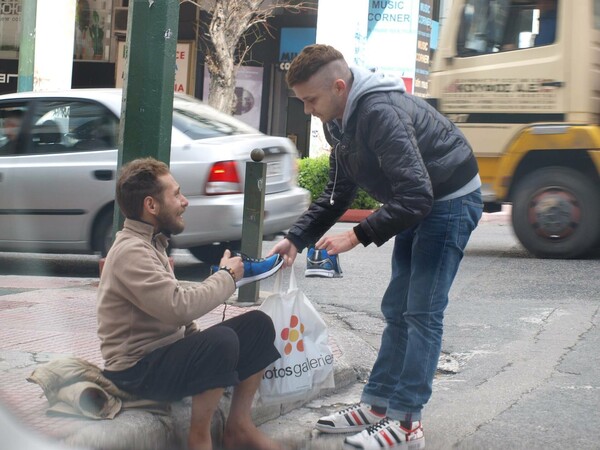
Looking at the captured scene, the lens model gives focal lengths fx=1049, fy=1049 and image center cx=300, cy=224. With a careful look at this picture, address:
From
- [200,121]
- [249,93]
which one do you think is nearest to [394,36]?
[249,93]

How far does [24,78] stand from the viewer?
14117 mm

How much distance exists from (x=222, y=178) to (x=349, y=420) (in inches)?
171

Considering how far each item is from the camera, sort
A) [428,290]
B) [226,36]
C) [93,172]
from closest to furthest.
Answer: [428,290]
[93,172]
[226,36]

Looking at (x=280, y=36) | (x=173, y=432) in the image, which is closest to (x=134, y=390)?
(x=173, y=432)

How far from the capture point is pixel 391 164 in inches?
151

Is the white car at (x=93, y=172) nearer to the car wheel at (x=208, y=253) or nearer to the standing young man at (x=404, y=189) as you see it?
the car wheel at (x=208, y=253)

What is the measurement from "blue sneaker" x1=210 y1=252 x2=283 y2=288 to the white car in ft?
14.4

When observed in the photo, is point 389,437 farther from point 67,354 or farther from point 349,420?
point 67,354

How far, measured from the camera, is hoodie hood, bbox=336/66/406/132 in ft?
13.0

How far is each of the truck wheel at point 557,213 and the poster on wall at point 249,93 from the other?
1487 centimetres

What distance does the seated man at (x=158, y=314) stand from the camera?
12.3 ft

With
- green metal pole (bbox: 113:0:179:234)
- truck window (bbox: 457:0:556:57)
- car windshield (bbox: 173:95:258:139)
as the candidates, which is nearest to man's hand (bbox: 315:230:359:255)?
green metal pole (bbox: 113:0:179:234)

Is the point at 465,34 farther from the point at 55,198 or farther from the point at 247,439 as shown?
the point at 247,439

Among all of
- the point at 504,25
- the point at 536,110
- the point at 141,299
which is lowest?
the point at 141,299
